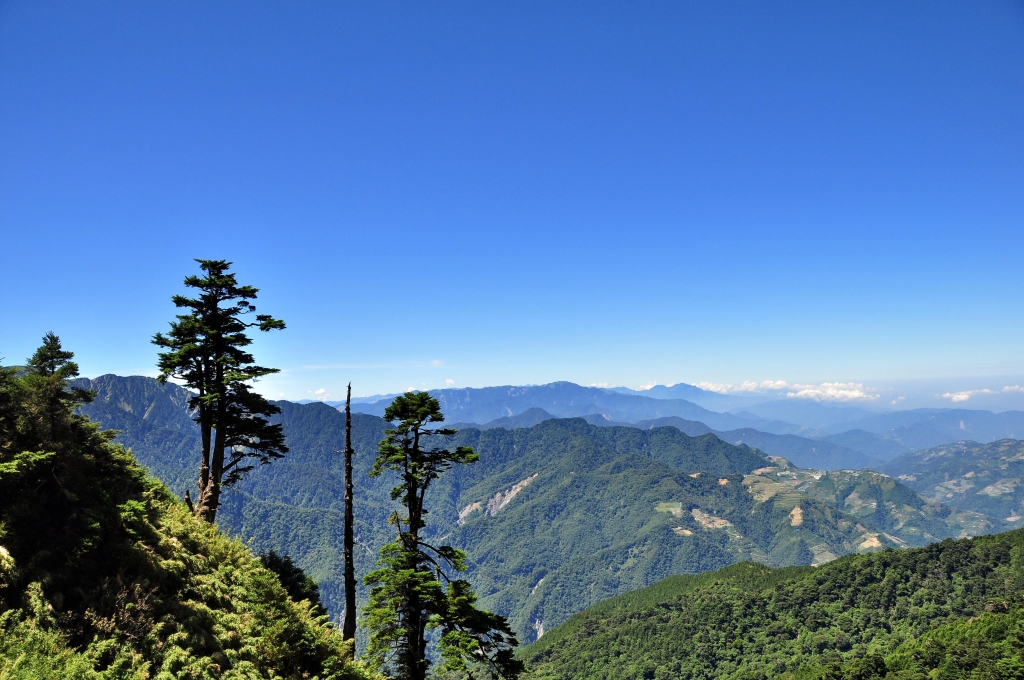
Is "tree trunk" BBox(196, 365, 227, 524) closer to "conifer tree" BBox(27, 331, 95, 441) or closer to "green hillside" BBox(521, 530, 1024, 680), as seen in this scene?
"conifer tree" BBox(27, 331, 95, 441)

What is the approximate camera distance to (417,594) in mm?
20141

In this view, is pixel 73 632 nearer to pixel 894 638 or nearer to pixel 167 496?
pixel 167 496

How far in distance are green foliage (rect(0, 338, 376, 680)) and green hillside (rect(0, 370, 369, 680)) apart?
0.15 feet

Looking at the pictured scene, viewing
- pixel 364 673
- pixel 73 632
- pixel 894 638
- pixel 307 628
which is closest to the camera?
pixel 73 632

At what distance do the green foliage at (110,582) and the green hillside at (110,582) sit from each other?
46 millimetres

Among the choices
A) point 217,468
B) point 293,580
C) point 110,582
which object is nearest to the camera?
point 110,582

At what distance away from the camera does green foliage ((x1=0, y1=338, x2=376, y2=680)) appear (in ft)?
50.2

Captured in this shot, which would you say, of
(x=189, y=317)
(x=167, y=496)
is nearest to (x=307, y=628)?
(x=167, y=496)

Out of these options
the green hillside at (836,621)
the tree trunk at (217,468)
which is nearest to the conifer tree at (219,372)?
the tree trunk at (217,468)

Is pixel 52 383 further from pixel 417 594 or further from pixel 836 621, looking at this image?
pixel 836 621

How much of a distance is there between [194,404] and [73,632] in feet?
35.2

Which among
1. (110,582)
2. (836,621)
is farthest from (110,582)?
(836,621)

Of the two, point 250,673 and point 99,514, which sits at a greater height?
point 99,514

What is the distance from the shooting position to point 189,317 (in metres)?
26.1
